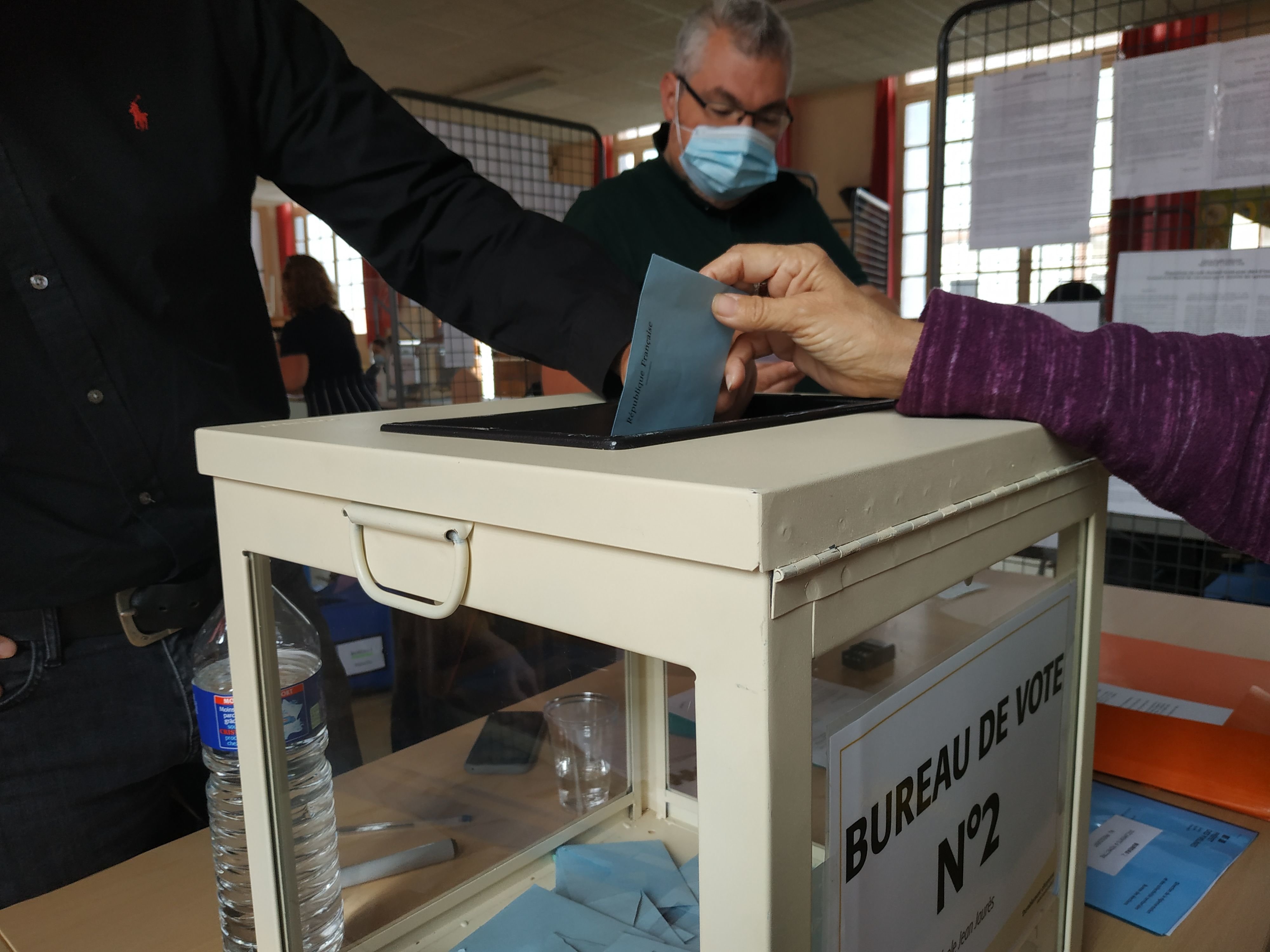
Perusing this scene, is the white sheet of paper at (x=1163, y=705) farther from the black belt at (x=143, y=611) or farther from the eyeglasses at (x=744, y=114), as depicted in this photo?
the eyeglasses at (x=744, y=114)

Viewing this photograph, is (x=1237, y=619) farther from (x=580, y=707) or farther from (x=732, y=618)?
(x=732, y=618)

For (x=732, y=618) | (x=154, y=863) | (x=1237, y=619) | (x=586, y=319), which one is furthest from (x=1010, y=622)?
(x=1237, y=619)

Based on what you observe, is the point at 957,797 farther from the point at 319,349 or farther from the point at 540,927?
the point at 319,349

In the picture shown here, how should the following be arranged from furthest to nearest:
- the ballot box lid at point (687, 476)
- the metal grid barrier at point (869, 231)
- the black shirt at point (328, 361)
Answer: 1. the metal grid barrier at point (869, 231)
2. the black shirt at point (328, 361)
3. the ballot box lid at point (687, 476)

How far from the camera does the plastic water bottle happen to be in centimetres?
50

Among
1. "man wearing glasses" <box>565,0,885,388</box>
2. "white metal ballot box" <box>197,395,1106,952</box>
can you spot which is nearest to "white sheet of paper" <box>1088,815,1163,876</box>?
"white metal ballot box" <box>197,395,1106,952</box>

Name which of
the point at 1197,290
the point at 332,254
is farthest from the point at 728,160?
the point at 332,254

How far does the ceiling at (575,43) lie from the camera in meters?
5.05

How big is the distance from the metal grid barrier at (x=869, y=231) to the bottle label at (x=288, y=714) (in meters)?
4.20

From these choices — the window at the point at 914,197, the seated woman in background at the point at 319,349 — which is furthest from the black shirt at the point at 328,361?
the window at the point at 914,197

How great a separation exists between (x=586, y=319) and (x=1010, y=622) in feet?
1.16

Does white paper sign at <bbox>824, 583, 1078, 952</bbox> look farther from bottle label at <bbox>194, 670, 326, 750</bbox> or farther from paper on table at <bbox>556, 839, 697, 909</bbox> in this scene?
bottle label at <bbox>194, 670, 326, 750</bbox>

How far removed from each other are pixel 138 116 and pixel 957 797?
30.8 inches

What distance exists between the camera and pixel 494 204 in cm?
74
